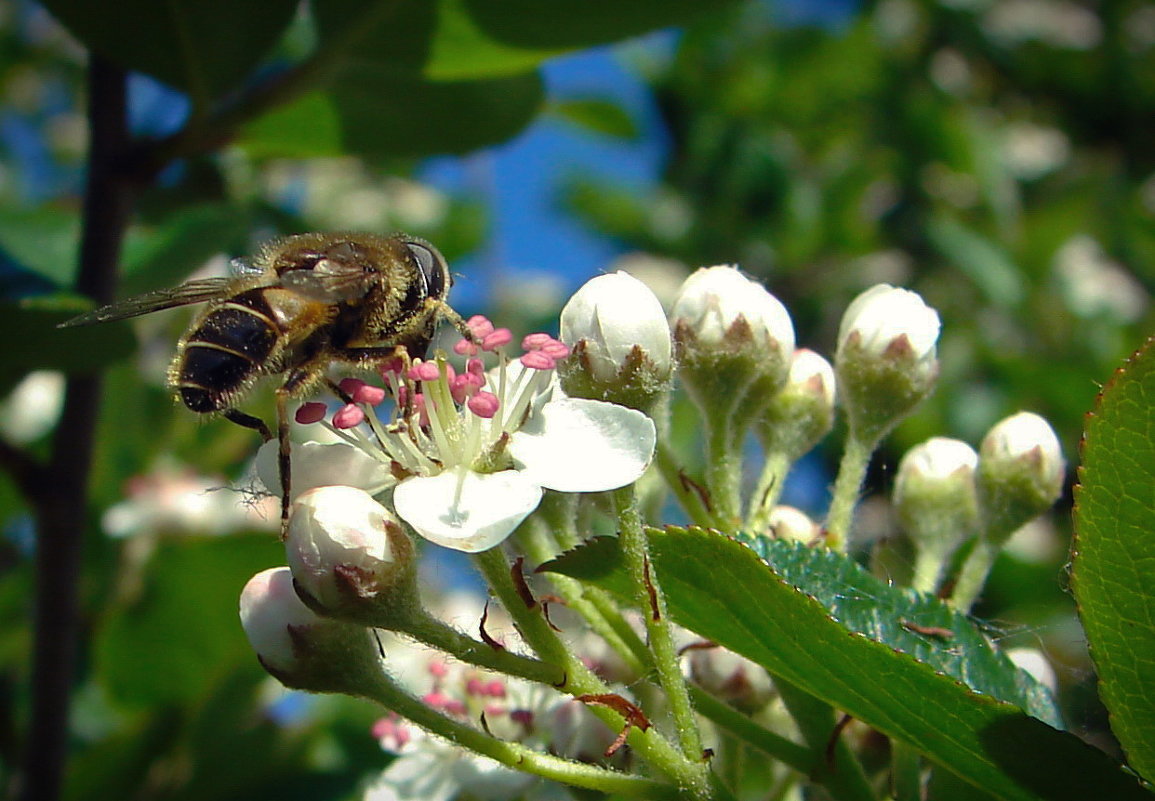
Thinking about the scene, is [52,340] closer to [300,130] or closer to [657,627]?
[300,130]

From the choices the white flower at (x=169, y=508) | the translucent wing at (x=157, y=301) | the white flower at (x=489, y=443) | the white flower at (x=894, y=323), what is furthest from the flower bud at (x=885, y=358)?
the white flower at (x=169, y=508)

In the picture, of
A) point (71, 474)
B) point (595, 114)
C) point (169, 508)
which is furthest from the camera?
point (169, 508)

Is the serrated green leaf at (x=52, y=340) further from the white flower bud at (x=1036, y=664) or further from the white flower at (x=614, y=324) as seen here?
the white flower bud at (x=1036, y=664)

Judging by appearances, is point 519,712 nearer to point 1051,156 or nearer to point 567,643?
point 567,643

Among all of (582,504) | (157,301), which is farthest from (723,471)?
(157,301)

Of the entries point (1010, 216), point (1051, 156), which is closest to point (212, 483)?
point (1010, 216)

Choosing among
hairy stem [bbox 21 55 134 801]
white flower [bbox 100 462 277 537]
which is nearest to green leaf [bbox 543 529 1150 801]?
hairy stem [bbox 21 55 134 801]
